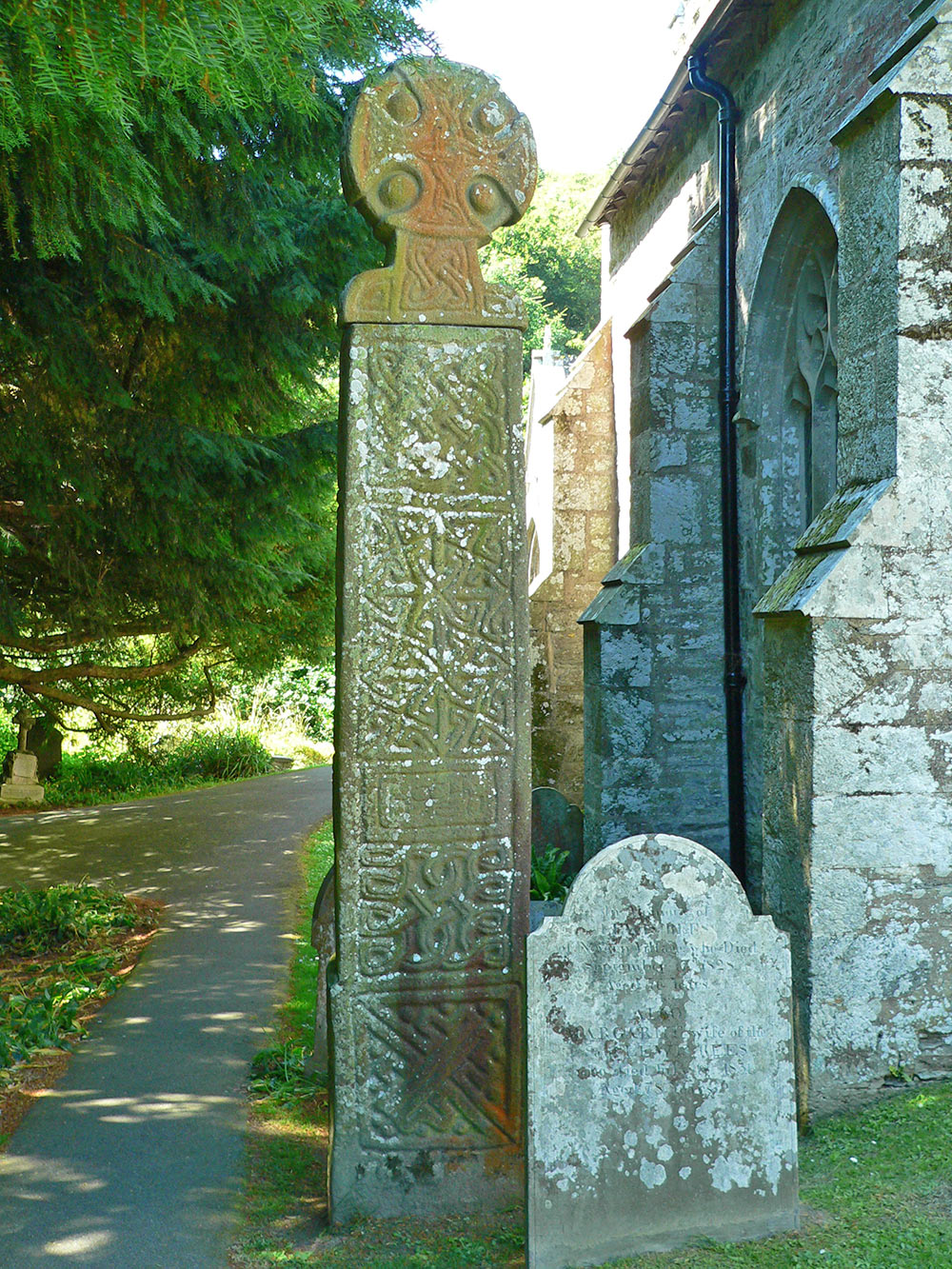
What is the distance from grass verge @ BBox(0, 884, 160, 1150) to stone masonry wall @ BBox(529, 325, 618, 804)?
15.2 ft

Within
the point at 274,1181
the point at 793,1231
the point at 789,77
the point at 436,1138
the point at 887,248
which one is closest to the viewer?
the point at 793,1231

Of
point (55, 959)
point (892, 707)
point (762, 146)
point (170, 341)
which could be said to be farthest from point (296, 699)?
point (892, 707)

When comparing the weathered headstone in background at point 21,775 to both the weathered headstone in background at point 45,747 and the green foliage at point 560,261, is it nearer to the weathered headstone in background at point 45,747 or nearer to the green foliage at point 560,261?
the weathered headstone in background at point 45,747

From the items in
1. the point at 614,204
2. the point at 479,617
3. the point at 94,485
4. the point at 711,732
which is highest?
the point at 614,204

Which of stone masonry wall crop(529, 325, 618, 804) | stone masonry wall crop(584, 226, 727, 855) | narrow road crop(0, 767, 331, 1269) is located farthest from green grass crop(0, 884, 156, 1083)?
stone masonry wall crop(529, 325, 618, 804)

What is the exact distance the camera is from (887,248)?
4.49 m

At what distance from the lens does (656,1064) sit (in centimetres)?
331

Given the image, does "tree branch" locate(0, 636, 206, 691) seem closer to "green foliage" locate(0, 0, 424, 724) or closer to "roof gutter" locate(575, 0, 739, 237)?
"green foliage" locate(0, 0, 424, 724)

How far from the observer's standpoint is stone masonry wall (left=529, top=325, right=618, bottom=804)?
11812mm

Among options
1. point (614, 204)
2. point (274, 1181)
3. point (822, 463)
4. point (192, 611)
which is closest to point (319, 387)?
point (192, 611)

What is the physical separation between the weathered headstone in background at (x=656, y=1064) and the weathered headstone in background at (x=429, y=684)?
676 mm

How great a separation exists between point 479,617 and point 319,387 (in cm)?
561

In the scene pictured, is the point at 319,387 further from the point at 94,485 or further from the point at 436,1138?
the point at 436,1138

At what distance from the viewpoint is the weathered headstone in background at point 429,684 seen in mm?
3842
